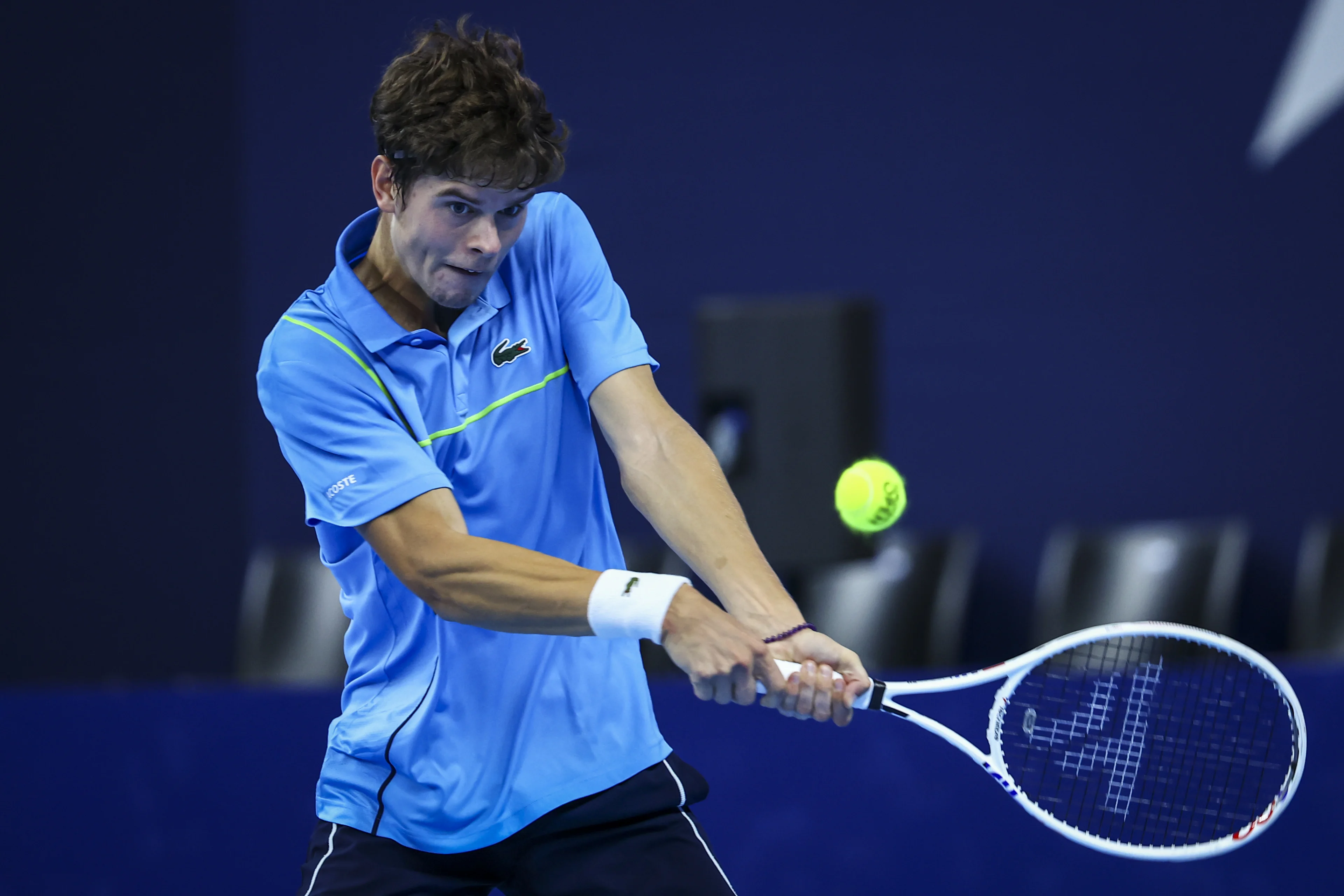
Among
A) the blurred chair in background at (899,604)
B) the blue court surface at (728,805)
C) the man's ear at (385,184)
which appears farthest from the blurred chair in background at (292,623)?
the man's ear at (385,184)

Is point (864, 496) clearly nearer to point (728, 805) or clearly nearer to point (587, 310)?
point (728, 805)

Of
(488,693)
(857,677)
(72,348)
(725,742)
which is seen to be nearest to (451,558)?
(488,693)

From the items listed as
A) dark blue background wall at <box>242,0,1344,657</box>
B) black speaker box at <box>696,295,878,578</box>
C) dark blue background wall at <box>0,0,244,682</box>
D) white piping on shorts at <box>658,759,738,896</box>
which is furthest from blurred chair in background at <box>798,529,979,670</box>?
white piping on shorts at <box>658,759,738,896</box>

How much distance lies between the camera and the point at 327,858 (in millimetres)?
2139

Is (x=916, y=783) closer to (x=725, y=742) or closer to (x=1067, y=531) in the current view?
(x=725, y=742)

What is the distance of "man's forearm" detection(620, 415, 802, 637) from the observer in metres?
2.12

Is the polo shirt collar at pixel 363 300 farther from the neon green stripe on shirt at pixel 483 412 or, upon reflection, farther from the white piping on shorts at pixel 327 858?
the white piping on shorts at pixel 327 858

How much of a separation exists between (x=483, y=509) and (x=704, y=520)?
0.32 m

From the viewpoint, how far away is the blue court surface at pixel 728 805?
3711 mm

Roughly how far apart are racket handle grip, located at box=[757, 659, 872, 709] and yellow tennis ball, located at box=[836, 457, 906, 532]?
2403mm

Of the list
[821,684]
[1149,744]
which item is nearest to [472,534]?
[821,684]

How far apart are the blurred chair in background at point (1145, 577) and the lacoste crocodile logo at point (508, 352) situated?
3.84 meters

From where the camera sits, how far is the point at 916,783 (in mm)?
3826

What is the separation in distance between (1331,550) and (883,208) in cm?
224
